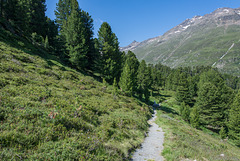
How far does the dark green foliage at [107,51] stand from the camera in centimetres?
3119

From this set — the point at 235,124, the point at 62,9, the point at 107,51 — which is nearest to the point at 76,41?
the point at 107,51

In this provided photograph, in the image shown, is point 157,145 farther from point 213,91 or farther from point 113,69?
point 213,91

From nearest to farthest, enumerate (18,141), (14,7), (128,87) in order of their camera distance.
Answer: (18,141), (14,7), (128,87)

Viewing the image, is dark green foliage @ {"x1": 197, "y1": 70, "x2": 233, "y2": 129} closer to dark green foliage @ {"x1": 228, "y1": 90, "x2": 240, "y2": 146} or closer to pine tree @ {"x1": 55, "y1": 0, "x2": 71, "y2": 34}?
dark green foliage @ {"x1": 228, "y1": 90, "x2": 240, "y2": 146}

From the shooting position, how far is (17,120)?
5.57 metres

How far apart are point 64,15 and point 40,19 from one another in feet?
23.7

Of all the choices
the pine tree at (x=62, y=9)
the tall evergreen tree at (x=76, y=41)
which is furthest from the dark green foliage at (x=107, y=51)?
the pine tree at (x=62, y=9)

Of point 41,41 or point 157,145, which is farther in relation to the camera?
point 41,41

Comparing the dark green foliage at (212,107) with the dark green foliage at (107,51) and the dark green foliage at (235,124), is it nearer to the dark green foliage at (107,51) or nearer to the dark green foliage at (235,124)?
the dark green foliage at (235,124)

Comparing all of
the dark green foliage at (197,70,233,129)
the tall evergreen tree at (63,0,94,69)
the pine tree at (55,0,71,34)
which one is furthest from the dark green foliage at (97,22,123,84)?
the dark green foliage at (197,70,233,129)

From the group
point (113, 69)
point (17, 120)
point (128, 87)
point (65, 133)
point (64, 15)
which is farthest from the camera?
point (64, 15)

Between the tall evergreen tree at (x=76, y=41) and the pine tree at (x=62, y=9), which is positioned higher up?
the pine tree at (x=62, y=9)

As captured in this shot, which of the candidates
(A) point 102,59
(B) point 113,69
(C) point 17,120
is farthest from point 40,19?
(C) point 17,120

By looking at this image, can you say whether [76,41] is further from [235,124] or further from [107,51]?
[235,124]
